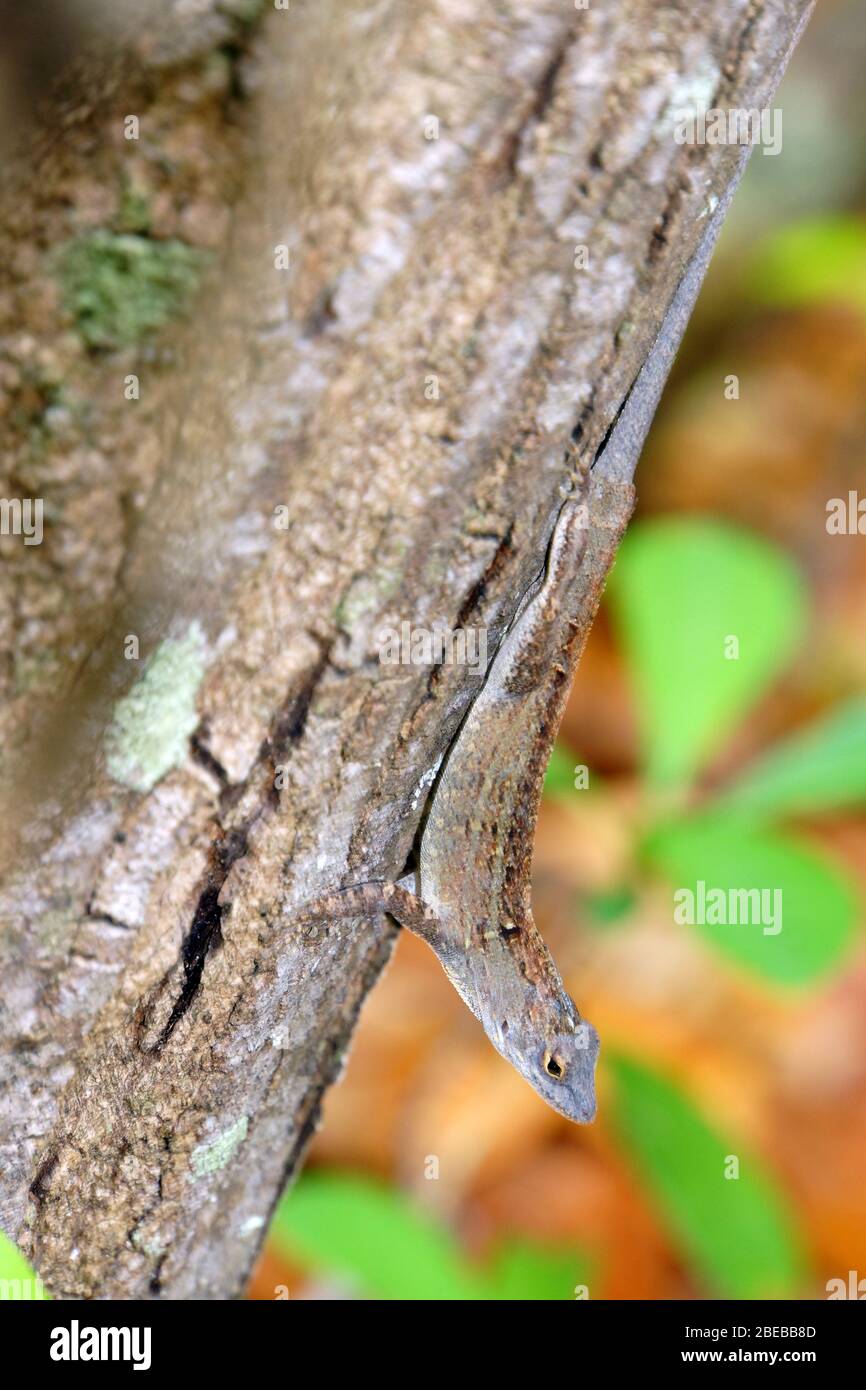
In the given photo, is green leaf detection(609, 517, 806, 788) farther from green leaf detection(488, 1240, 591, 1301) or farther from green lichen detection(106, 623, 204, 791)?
green lichen detection(106, 623, 204, 791)

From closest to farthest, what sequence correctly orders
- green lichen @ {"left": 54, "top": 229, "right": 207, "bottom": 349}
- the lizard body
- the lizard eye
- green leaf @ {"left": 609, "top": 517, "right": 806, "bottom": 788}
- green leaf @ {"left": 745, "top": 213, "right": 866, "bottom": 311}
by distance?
green lichen @ {"left": 54, "top": 229, "right": 207, "bottom": 349} < the lizard body < the lizard eye < green leaf @ {"left": 609, "top": 517, "right": 806, "bottom": 788} < green leaf @ {"left": 745, "top": 213, "right": 866, "bottom": 311}

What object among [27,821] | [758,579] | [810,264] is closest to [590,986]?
[758,579]

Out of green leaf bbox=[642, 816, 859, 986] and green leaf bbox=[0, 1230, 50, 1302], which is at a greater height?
green leaf bbox=[642, 816, 859, 986]

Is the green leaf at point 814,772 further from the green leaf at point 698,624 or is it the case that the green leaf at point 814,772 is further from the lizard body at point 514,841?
the lizard body at point 514,841

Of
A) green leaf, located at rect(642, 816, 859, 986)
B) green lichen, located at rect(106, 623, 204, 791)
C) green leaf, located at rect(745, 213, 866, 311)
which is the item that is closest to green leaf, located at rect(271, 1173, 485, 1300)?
green leaf, located at rect(642, 816, 859, 986)

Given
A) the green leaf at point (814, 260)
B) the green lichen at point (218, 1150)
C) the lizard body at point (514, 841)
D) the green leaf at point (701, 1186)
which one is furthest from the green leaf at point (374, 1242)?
the green leaf at point (814, 260)

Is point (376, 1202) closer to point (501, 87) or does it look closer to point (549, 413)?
point (549, 413)
